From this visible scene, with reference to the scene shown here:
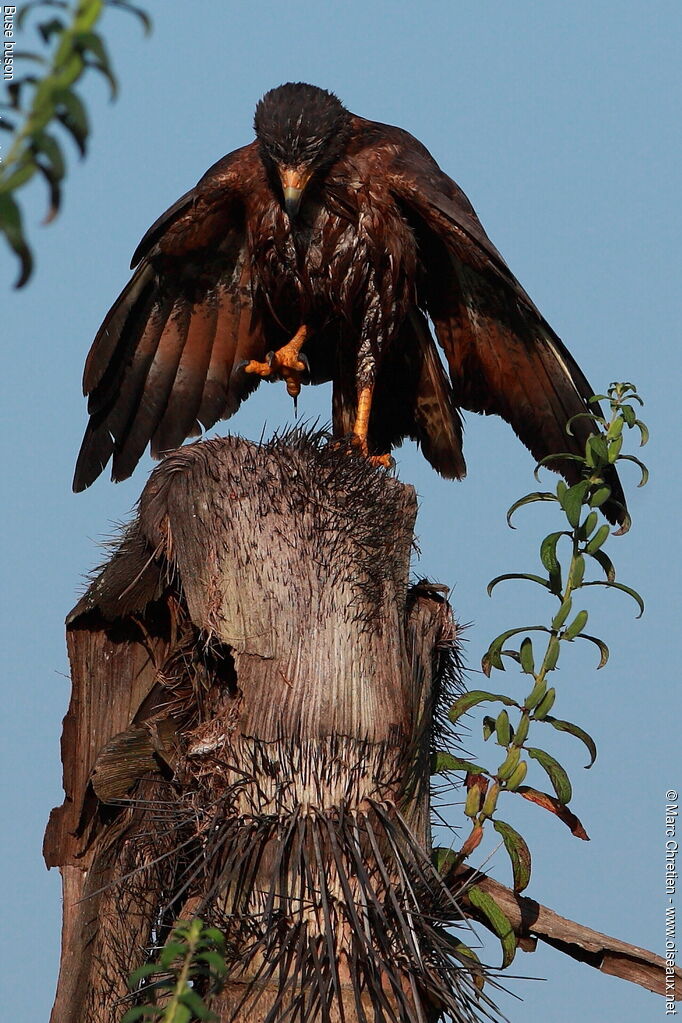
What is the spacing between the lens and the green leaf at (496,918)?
3.71m

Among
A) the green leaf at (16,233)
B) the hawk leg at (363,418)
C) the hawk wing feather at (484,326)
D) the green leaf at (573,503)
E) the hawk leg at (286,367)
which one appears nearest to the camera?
the green leaf at (16,233)

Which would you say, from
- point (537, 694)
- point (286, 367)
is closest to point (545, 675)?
point (537, 694)

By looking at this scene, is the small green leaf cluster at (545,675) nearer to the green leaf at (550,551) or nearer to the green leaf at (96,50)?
the green leaf at (550,551)

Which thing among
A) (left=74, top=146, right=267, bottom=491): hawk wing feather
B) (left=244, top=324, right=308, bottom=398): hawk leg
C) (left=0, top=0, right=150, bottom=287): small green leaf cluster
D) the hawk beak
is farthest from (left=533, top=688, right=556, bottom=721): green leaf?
(left=0, top=0, right=150, bottom=287): small green leaf cluster

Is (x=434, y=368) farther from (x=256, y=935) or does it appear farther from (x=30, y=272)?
(x=30, y=272)

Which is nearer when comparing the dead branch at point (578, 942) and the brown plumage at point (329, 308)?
the dead branch at point (578, 942)

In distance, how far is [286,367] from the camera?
5.48 metres

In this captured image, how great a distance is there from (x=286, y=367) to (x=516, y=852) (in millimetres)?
2461

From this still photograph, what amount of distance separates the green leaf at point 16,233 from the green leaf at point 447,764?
129 inches

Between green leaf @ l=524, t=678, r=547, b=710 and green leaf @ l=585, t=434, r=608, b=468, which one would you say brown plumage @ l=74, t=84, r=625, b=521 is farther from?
green leaf @ l=524, t=678, r=547, b=710

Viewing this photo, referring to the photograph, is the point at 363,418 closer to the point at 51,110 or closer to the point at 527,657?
the point at 527,657

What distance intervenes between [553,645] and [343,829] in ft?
2.54

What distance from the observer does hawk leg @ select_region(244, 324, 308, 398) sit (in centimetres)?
543

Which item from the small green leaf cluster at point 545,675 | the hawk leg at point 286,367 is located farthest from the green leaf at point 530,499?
the hawk leg at point 286,367
